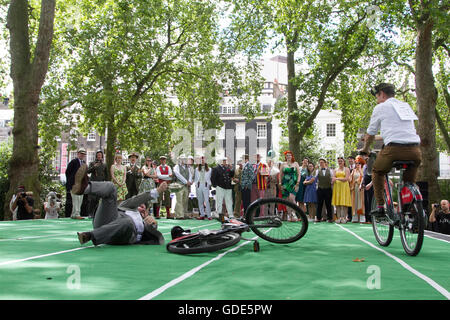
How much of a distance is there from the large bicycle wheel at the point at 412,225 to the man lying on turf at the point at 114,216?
3317mm

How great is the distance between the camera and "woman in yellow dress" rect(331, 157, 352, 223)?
49.4ft

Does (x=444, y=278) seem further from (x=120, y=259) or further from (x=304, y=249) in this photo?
(x=120, y=259)

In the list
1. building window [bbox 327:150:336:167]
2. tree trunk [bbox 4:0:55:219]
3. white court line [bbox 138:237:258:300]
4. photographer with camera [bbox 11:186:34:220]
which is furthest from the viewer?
building window [bbox 327:150:336:167]

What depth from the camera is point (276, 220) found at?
7062 millimetres

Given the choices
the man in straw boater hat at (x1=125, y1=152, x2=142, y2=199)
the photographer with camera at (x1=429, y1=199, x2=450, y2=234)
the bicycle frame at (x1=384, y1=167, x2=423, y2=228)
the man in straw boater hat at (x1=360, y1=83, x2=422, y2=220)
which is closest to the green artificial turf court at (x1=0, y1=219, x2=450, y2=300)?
the bicycle frame at (x1=384, y1=167, x2=423, y2=228)

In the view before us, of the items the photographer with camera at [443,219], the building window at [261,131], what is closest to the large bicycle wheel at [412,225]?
the photographer with camera at [443,219]

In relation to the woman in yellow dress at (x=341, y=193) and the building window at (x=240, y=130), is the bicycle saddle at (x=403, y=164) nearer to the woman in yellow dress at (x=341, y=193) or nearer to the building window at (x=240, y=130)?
the woman in yellow dress at (x=341, y=193)

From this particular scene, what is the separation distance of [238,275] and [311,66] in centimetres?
2241

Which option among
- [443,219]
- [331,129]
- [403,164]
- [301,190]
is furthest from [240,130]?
[403,164]

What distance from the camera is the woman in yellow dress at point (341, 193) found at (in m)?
15.1

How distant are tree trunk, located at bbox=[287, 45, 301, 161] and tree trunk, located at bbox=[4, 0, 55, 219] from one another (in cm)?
1208

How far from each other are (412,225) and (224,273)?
2.54 m

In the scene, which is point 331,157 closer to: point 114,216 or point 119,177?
point 119,177

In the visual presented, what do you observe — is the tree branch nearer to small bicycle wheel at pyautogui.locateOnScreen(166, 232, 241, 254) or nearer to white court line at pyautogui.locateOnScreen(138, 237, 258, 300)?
small bicycle wheel at pyautogui.locateOnScreen(166, 232, 241, 254)
